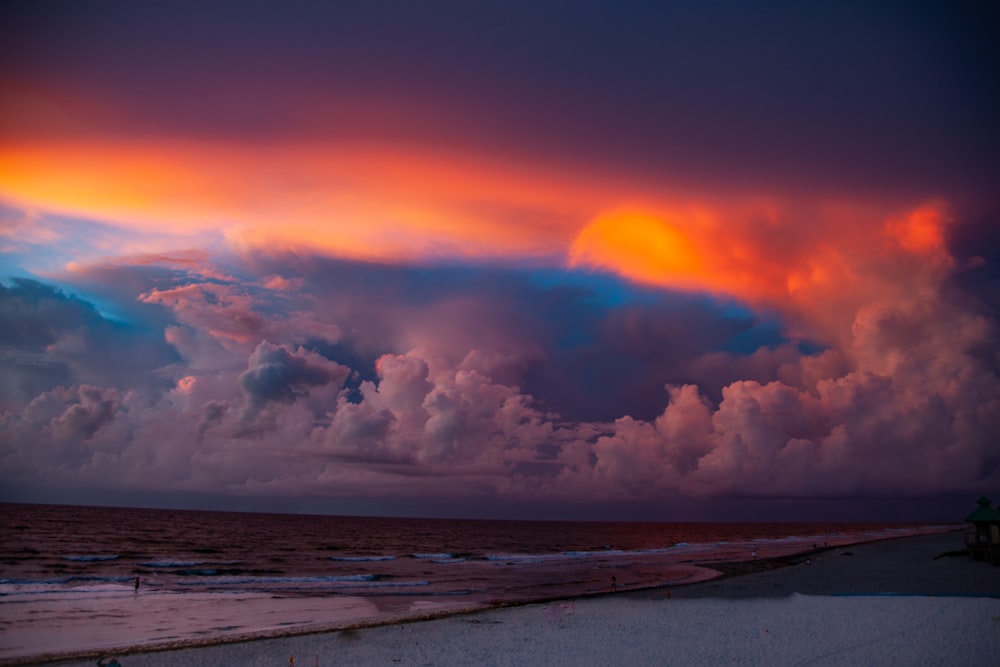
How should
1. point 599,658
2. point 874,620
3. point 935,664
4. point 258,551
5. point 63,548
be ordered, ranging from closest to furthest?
point 935,664, point 599,658, point 874,620, point 63,548, point 258,551

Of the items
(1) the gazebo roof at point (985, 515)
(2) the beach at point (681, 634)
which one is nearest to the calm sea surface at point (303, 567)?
(2) the beach at point (681, 634)

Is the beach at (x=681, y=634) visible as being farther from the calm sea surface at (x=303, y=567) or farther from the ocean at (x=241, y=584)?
the calm sea surface at (x=303, y=567)

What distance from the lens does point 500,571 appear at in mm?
58469

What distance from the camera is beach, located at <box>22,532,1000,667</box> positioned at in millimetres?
22641

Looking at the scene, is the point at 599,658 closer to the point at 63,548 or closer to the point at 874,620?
the point at 874,620

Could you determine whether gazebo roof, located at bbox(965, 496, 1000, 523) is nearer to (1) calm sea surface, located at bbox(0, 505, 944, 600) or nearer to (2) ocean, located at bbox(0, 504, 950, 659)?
(2) ocean, located at bbox(0, 504, 950, 659)

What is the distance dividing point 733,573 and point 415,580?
23.8 meters

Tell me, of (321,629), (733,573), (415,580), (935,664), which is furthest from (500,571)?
(935,664)

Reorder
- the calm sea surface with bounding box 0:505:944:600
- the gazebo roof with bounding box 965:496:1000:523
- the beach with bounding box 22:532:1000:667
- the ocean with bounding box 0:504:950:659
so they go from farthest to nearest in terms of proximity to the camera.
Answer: the calm sea surface with bounding box 0:505:944:600
the gazebo roof with bounding box 965:496:1000:523
the ocean with bounding box 0:504:950:659
the beach with bounding box 22:532:1000:667

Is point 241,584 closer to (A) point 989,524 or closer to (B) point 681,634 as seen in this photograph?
(B) point 681,634

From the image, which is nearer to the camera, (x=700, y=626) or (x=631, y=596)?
(x=700, y=626)

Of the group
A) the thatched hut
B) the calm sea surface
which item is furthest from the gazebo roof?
the calm sea surface

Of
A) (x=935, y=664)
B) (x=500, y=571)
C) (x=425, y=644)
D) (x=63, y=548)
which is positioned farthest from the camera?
(x=63, y=548)

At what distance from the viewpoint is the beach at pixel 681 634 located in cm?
2264
